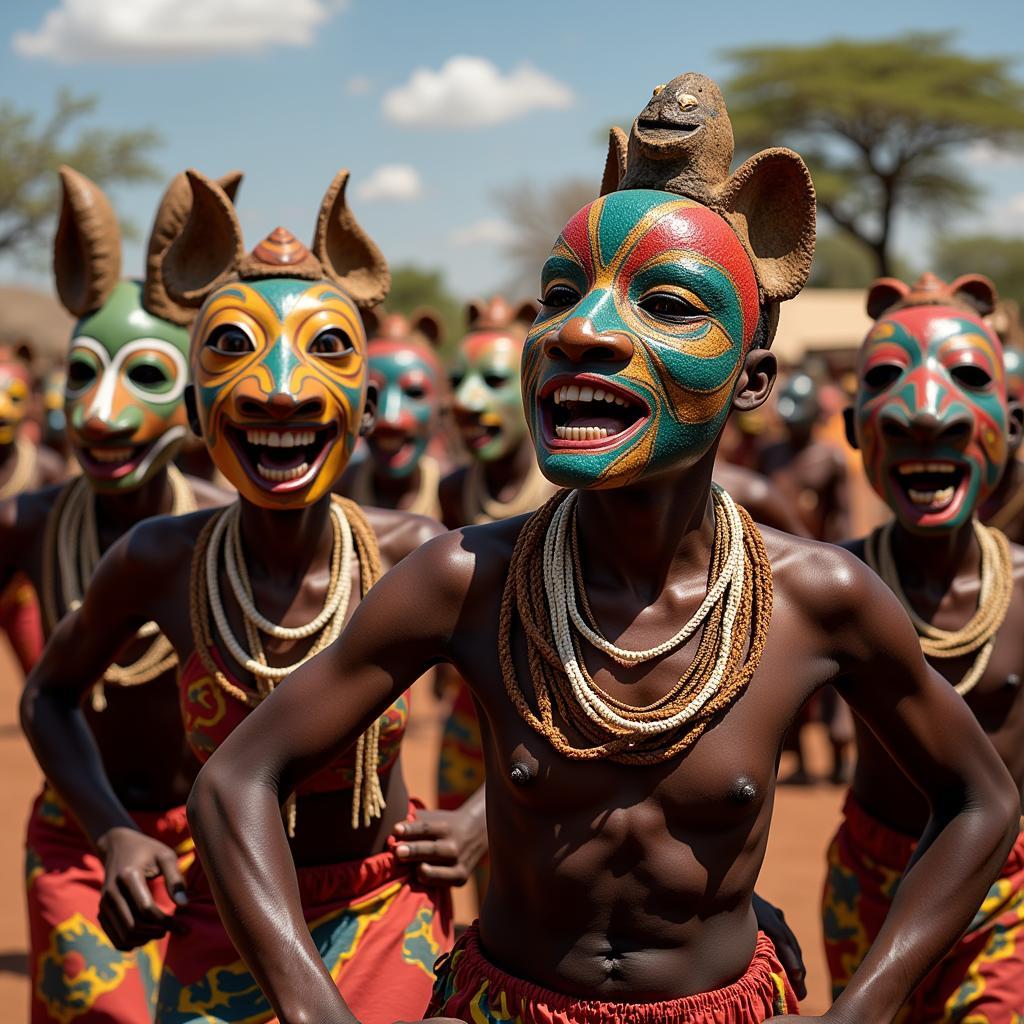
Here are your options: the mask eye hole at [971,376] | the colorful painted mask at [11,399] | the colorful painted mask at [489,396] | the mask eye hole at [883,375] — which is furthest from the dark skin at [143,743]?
the colorful painted mask at [11,399]

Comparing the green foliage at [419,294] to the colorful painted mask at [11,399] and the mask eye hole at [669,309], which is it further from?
the mask eye hole at [669,309]

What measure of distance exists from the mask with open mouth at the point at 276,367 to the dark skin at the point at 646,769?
1118 mm

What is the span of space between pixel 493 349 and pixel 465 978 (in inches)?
233

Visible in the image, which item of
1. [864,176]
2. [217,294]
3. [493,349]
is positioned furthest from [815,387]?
[864,176]

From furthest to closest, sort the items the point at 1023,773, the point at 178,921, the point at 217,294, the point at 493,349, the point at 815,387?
the point at 815,387, the point at 493,349, the point at 1023,773, the point at 217,294, the point at 178,921

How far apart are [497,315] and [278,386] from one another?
16.7 ft

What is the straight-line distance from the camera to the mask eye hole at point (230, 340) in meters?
3.82

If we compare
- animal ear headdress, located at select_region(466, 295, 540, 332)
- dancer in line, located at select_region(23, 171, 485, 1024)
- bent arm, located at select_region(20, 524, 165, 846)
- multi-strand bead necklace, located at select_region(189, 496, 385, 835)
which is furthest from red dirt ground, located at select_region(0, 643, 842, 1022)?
multi-strand bead necklace, located at select_region(189, 496, 385, 835)

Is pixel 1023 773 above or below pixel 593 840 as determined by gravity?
below

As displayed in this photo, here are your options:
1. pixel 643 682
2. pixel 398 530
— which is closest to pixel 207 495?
pixel 398 530

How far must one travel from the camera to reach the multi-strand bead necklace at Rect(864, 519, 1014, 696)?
13.9 ft

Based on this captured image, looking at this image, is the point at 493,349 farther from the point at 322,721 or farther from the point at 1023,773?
the point at 322,721

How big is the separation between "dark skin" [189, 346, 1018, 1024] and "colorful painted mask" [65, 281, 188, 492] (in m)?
2.51

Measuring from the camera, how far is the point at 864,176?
148ft
